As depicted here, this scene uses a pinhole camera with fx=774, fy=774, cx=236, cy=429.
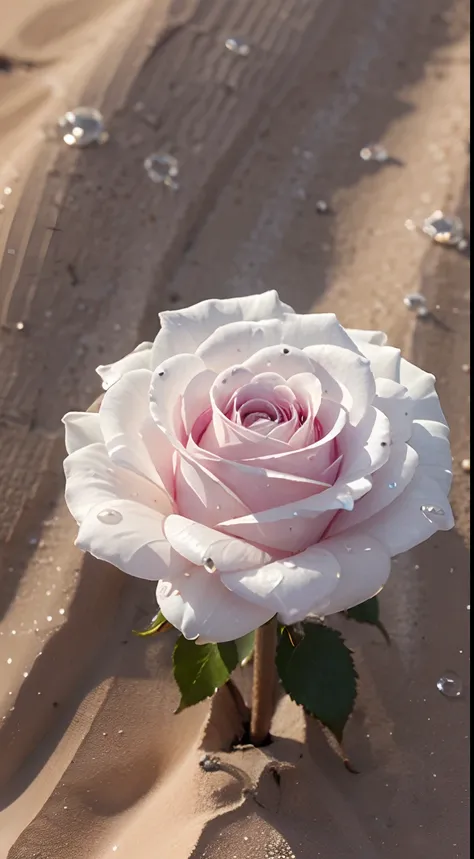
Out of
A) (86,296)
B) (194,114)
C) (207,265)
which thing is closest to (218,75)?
(194,114)

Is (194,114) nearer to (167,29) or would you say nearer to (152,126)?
(152,126)

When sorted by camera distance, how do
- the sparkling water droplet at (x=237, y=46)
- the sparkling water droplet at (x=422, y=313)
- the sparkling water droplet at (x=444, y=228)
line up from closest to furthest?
the sparkling water droplet at (x=422, y=313) < the sparkling water droplet at (x=444, y=228) < the sparkling water droplet at (x=237, y=46)

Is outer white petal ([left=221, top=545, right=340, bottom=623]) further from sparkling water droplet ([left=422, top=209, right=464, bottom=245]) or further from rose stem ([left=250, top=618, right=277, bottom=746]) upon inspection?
sparkling water droplet ([left=422, top=209, right=464, bottom=245])

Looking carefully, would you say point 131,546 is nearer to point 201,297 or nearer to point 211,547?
point 211,547

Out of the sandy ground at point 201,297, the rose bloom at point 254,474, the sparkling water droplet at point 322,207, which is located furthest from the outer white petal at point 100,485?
the sparkling water droplet at point 322,207

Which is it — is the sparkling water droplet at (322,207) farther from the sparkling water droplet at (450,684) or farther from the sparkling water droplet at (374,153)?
the sparkling water droplet at (450,684)

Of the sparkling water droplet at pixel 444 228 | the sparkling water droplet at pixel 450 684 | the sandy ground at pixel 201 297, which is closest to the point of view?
Answer: the sandy ground at pixel 201 297
